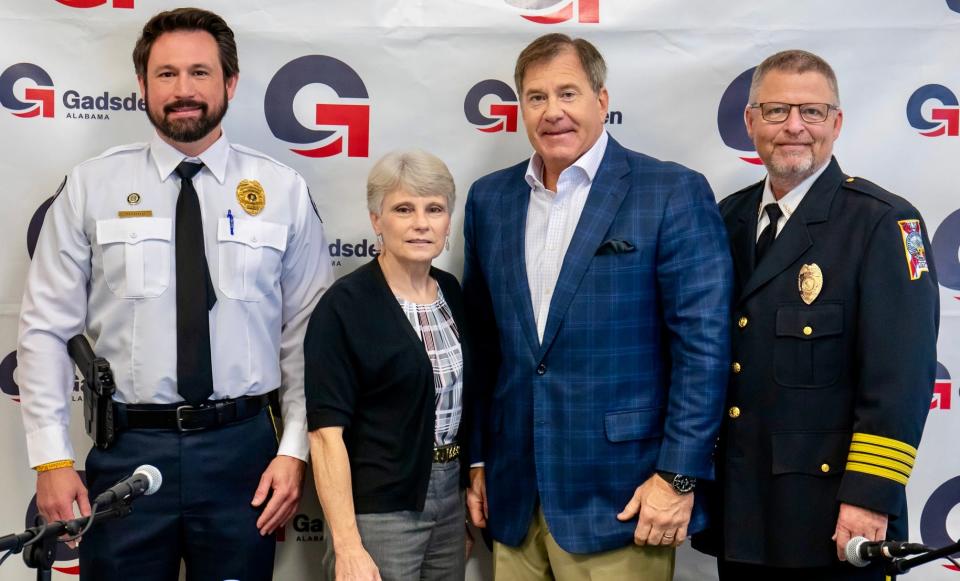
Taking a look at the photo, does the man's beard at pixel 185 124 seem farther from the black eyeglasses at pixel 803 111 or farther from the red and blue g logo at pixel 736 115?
the red and blue g logo at pixel 736 115

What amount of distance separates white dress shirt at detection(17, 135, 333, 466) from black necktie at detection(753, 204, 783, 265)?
1.29 metres

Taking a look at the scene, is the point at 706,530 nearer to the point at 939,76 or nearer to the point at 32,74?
the point at 939,76

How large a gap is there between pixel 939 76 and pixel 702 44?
0.77 m

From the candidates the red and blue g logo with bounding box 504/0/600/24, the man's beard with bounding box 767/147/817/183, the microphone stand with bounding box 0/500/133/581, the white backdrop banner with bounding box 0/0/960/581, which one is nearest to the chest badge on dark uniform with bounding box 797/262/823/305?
the man's beard with bounding box 767/147/817/183

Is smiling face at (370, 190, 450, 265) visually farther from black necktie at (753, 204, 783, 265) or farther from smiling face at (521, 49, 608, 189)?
black necktie at (753, 204, 783, 265)

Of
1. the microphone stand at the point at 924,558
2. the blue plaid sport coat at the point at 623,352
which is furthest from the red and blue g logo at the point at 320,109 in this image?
the microphone stand at the point at 924,558

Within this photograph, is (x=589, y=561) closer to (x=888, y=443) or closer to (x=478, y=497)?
(x=478, y=497)

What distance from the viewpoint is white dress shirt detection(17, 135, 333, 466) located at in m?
2.39

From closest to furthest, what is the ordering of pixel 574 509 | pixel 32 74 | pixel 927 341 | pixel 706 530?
pixel 927 341 → pixel 574 509 → pixel 706 530 → pixel 32 74

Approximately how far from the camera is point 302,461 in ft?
8.31

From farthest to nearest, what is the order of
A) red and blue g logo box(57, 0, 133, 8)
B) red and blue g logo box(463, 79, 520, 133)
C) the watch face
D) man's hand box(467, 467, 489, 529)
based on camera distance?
red and blue g logo box(463, 79, 520, 133) → red and blue g logo box(57, 0, 133, 8) → man's hand box(467, 467, 489, 529) → the watch face

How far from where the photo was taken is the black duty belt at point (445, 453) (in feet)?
7.61

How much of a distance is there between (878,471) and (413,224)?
1242 mm

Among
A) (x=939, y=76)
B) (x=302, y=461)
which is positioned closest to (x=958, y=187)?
(x=939, y=76)
